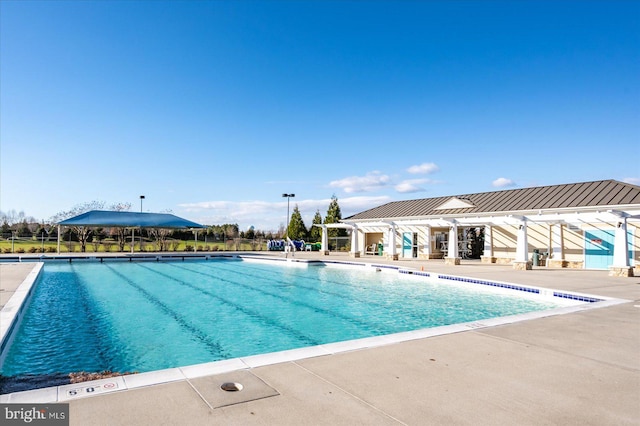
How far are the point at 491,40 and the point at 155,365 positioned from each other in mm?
15515

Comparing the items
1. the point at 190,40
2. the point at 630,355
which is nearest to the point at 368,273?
the point at 190,40

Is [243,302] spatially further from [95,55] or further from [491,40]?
[491,40]

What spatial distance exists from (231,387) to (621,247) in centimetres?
1579

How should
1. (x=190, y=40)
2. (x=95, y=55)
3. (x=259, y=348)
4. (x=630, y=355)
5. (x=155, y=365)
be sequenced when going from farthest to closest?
(x=190, y=40), (x=95, y=55), (x=259, y=348), (x=155, y=365), (x=630, y=355)

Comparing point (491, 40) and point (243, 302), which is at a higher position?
point (491, 40)

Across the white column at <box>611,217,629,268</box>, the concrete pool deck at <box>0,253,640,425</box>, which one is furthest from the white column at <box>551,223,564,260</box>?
the concrete pool deck at <box>0,253,640,425</box>

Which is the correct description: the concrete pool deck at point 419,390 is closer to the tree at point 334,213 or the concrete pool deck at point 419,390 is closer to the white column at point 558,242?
the white column at point 558,242

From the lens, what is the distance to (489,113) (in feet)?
58.6

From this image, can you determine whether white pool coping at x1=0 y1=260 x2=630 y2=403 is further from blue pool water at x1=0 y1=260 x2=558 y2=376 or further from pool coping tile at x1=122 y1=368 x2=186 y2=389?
blue pool water at x1=0 y1=260 x2=558 y2=376

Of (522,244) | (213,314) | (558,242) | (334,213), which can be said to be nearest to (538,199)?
(558,242)

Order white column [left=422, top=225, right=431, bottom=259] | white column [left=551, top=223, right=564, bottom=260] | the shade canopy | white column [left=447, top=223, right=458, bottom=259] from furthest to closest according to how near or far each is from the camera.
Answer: the shade canopy → white column [left=422, top=225, right=431, bottom=259] → white column [left=447, top=223, right=458, bottom=259] → white column [left=551, top=223, right=564, bottom=260]

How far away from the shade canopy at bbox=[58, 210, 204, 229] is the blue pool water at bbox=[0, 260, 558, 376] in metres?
9.53

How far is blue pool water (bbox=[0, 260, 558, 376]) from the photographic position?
236 inches

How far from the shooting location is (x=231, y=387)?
3.26 m
